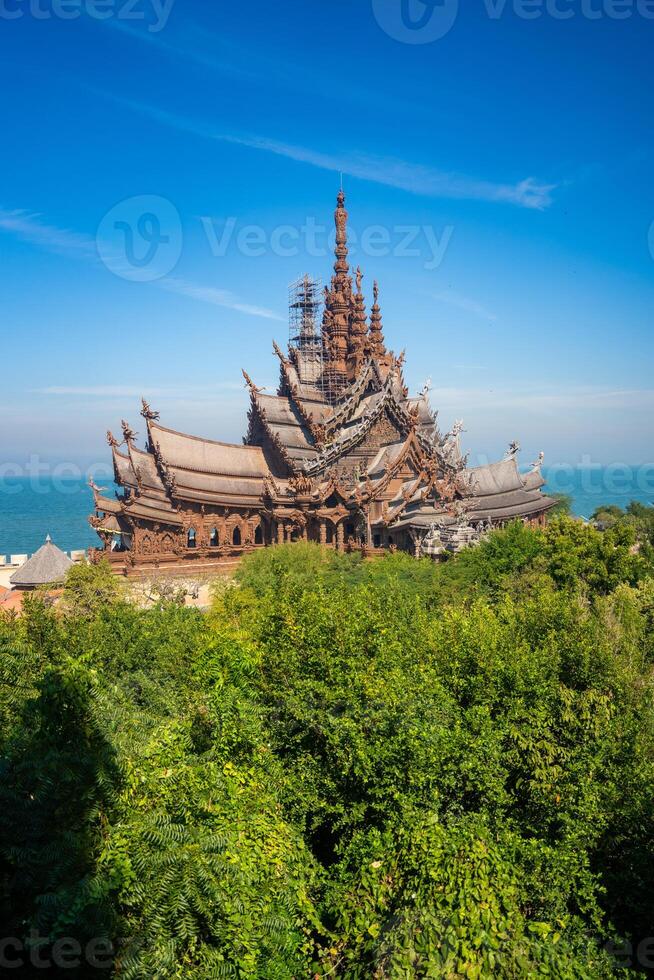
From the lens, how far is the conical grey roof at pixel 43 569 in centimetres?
3541

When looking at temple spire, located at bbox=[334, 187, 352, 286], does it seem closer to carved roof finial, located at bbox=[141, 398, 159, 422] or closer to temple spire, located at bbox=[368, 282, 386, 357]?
temple spire, located at bbox=[368, 282, 386, 357]

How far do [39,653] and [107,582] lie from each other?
959 cm

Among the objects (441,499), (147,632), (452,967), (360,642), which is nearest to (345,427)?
(441,499)

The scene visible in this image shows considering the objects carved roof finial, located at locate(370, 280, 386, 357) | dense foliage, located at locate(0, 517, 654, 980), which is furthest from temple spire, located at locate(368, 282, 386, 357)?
dense foliage, located at locate(0, 517, 654, 980)

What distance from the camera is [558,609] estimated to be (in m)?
19.0

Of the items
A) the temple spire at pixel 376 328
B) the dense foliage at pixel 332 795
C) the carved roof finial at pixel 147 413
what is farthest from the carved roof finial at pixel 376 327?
the dense foliage at pixel 332 795

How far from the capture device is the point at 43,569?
3569 centimetres

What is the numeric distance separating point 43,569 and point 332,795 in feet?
92.9

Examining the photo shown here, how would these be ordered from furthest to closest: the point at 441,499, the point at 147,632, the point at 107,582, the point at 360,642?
1. the point at 441,499
2. the point at 107,582
3. the point at 147,632
4. the point at 360,642

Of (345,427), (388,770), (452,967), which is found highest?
(345,427)

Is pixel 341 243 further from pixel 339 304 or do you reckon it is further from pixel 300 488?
pixel 300 488

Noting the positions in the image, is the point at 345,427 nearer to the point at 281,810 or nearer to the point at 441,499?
the point at 441,499

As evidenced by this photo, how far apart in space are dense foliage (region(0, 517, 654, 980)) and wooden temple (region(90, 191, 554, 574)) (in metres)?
19.3

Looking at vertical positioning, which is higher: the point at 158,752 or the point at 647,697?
the point at 158,752
